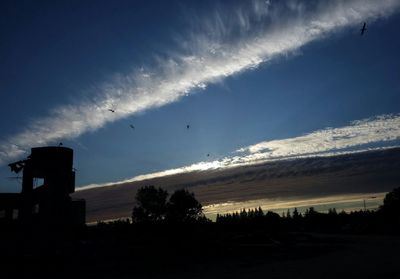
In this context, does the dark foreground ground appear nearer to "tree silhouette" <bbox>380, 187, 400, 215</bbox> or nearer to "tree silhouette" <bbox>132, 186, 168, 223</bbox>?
"tree silhouette" <bbox>132, 186, 168, 223</bbox>

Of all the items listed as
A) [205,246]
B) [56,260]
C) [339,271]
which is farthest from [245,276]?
[205,246]

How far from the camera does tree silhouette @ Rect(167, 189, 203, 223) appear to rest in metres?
88.7

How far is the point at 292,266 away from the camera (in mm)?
23312

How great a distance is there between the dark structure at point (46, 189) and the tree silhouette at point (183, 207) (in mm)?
58050

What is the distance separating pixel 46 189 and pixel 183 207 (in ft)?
202

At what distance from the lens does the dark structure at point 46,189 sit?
28.5 m

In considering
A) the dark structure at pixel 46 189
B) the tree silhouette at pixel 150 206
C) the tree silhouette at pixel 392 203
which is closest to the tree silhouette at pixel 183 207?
the tree silhouette at pixel 150 206

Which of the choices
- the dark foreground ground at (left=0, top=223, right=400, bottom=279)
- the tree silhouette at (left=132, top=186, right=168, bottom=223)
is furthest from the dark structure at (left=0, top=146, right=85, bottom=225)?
the tree silhouette at (left=132, top=186, right=168, bottom=223)

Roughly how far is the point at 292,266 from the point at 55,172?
1711 centimetres

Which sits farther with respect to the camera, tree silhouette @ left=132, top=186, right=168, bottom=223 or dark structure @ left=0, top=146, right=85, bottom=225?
tree silhouette @ left=132, top=186, right=168, bottom=223

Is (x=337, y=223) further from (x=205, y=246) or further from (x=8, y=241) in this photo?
(x=8, y=241)

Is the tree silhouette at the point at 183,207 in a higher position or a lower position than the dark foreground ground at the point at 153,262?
Result: higher

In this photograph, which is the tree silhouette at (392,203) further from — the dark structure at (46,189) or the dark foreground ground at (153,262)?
A: the dark structure at (46,189)

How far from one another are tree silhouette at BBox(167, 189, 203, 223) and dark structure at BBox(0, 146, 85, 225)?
5805cm
